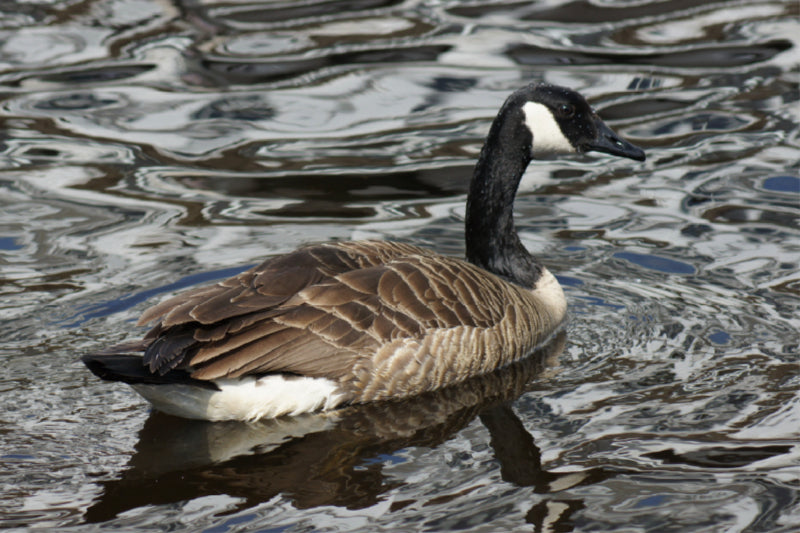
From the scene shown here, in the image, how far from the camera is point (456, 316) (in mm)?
7492

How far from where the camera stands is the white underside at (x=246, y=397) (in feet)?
21.9

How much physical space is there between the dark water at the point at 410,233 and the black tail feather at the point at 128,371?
0.42 metres

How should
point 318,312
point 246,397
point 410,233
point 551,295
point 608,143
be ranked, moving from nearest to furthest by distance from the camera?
point 246,397, point 318,312, point 551,295, point 608,143, point 410,233

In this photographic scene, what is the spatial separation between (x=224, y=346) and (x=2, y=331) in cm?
211

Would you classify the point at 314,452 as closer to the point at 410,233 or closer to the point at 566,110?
the point at 566,110

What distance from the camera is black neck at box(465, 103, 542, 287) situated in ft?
27.6

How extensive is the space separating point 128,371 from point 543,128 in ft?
11.7

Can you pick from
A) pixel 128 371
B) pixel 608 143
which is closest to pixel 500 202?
pixel 608 143

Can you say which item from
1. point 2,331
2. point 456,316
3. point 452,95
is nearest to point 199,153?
point 452,95

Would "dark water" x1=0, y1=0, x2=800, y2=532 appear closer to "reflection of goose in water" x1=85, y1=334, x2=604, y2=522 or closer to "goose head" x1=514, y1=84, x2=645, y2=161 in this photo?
"reflection of goose in water" x1=85, y1=334, x2=604, y2=522

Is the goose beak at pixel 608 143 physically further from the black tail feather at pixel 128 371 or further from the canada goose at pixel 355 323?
the black tail feather at pixel 128 371

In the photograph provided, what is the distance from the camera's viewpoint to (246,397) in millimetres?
6785

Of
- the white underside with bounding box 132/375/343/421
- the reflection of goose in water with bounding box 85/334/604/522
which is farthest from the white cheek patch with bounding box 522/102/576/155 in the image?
the white underside with bounding box 132/375/343/421

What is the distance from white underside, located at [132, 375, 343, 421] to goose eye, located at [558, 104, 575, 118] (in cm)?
273
